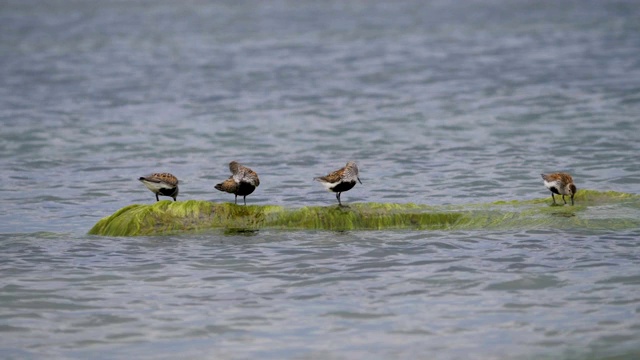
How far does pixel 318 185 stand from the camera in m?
19.0

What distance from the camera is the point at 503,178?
63.4 feet

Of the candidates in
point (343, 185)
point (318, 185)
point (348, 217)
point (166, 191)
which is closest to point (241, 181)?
point (166, 191)

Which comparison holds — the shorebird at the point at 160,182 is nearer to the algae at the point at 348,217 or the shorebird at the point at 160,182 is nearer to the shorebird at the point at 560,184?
the algae at the point at 348,217

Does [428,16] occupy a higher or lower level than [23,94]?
higher

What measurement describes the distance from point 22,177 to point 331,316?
11.5 metres

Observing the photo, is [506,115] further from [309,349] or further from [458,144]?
[309,349]

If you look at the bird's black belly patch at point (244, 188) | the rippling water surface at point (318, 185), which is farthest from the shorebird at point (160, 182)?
the bird's black belly patch at point (244, 188)

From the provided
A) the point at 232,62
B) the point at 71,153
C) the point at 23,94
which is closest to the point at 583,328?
the point at 71,153

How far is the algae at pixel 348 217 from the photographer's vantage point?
13.9 metres

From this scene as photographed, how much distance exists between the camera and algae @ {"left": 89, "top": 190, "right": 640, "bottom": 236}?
548 inches

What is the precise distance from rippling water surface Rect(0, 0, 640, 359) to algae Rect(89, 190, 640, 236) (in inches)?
7.6

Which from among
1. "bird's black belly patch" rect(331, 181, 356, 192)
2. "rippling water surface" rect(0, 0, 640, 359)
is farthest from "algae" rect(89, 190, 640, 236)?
"bird's black belly patch" rect(331, 181, 356, 192)

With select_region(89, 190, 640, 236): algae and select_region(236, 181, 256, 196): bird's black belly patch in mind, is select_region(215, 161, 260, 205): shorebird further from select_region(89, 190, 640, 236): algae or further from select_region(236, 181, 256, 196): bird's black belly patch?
select_region(89, 190, 640, 236): algae

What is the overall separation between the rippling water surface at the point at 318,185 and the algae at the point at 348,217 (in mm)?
194
